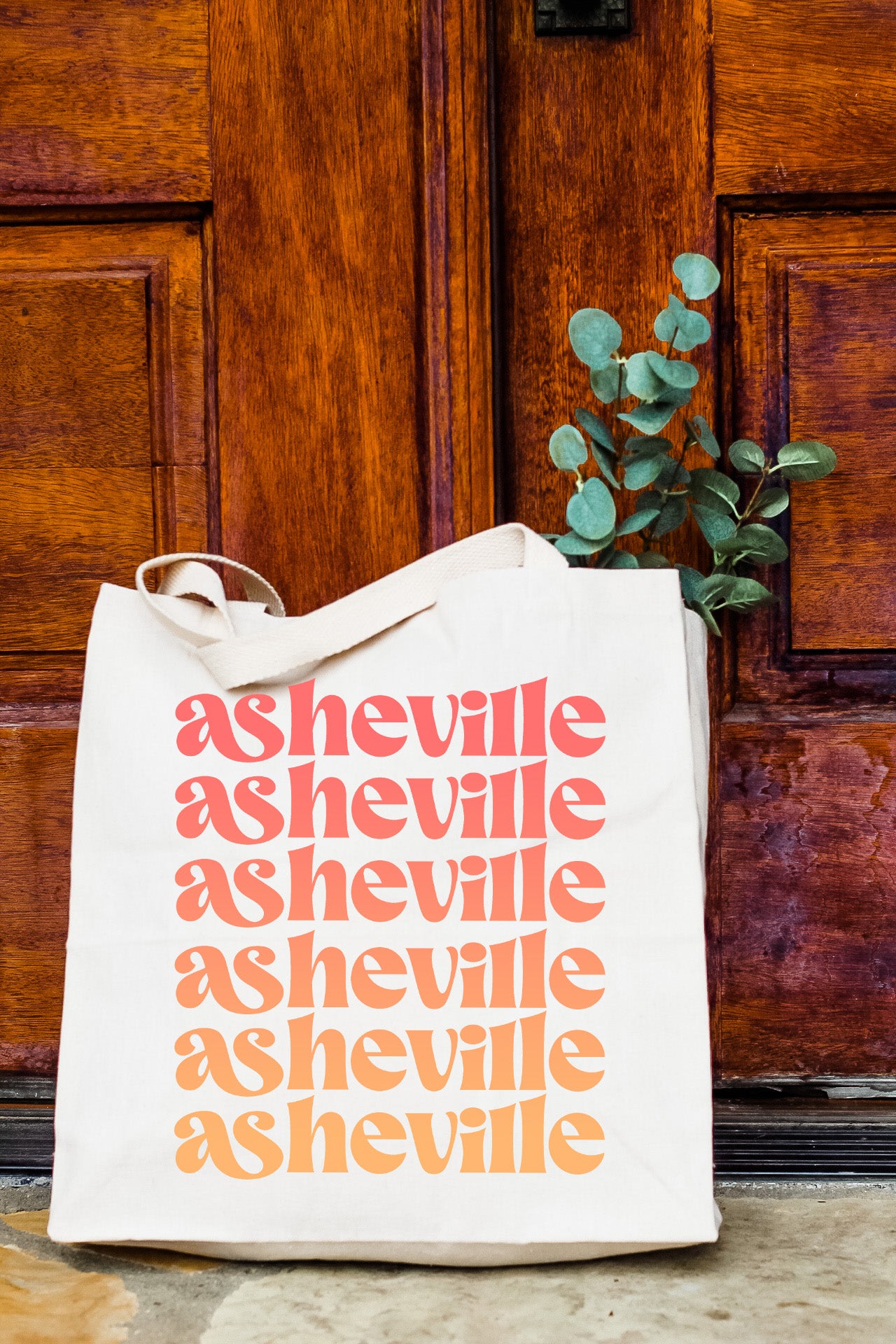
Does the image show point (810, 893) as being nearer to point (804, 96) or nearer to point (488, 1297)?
point (488, 1297)

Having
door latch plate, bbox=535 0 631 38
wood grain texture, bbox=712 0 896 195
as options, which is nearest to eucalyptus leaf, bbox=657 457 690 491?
wood grain texture, bbox=712 0 896 195

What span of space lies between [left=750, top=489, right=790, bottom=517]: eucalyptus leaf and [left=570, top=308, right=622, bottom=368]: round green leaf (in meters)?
0.14

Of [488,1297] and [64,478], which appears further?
[64,478]

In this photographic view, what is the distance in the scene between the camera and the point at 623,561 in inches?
27.6

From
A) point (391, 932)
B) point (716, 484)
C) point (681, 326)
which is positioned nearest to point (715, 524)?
point (716, 484)

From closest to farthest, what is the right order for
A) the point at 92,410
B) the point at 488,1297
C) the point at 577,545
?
the point at 488,1297, the point at 577,545, the point at 92,410

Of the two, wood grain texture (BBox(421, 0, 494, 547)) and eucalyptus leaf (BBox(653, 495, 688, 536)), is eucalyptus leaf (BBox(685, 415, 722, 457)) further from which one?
wood grain texture (BBox(421, 0, 494, 547))

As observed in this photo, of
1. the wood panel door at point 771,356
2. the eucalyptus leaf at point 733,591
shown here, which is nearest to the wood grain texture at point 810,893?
the wood panel door at point 771,356

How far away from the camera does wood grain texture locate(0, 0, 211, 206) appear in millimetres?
769

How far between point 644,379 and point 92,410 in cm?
41

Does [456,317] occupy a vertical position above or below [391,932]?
above

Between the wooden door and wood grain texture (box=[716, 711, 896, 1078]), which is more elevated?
the wooden door

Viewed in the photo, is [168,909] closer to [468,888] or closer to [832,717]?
[468,888]

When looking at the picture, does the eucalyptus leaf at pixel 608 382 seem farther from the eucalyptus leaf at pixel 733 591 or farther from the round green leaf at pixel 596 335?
the eucalyptus leaf at pixel 733 591
